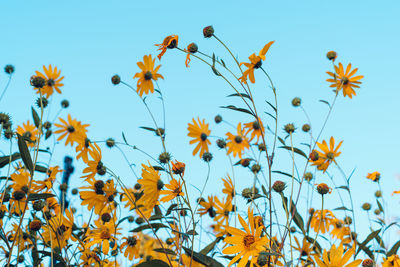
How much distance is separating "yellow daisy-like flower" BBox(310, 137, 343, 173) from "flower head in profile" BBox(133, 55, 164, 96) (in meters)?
1.35

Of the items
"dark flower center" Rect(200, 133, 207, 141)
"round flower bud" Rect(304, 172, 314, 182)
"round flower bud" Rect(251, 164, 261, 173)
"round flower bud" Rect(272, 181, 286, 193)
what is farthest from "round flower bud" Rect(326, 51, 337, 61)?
"round flower bud" Rect(272, 181, 286, 193)

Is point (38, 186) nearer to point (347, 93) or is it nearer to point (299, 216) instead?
point (299, 216)

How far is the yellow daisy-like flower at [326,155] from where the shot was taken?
2.78 meters

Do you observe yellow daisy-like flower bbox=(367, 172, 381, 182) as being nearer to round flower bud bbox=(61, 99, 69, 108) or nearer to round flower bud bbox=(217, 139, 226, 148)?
round flower bud bbox=(217, 139, 226, 148)

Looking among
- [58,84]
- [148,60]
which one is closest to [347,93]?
[148,60]

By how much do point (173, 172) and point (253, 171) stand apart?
1.09 m

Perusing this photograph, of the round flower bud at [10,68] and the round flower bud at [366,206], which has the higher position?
the round flower bud at [10,68]

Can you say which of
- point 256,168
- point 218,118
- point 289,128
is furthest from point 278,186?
point 218,118

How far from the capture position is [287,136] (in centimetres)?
253

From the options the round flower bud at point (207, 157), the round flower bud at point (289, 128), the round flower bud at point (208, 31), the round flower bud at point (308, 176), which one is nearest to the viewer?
the round flower bud at point (208, 31)

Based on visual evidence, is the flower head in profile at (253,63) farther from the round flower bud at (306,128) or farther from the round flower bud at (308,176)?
the round flower bud at (306,128)

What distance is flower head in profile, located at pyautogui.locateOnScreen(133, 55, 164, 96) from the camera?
2973 millimetres

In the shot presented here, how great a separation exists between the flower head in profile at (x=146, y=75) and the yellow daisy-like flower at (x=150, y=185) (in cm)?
108

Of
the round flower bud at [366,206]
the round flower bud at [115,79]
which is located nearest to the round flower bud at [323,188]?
the round flower bud at [366,206]
